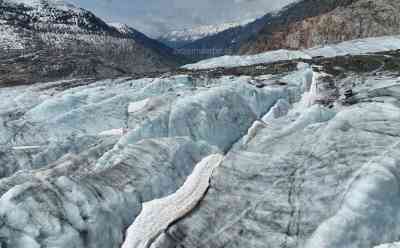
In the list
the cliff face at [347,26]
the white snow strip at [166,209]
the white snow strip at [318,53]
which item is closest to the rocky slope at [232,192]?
the white snow strip at [166,209]

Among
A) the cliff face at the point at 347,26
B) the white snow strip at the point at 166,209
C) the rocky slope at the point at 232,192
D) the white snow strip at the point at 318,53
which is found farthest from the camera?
the cliff face at the point at 347,26

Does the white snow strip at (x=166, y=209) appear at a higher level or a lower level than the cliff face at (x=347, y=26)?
lower

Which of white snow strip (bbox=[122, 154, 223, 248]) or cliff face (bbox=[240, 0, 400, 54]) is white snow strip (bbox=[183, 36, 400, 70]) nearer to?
cliff face (bbox=[240, 0, 400, 54])

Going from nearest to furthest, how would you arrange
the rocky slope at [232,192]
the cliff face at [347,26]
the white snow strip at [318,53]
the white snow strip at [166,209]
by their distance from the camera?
1. the rocky slope at [232,192]
2. the white snow strip at [166,209]
3. the white snow strip at [318,53]
4. the cliff face at [347,26]

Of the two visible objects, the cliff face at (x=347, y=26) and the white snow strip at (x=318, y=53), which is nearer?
the white snow strip at (x=318, y=53)

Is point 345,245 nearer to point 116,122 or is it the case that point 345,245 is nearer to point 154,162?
point 154,162

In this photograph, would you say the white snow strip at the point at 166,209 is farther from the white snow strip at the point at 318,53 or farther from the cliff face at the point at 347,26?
the cliff face at the point at 347,26

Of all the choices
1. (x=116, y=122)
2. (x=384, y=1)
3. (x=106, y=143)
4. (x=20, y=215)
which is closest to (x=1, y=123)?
(x=116, y=122)

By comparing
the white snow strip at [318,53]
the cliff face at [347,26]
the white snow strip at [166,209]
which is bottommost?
the white snow strip at [166,209]
